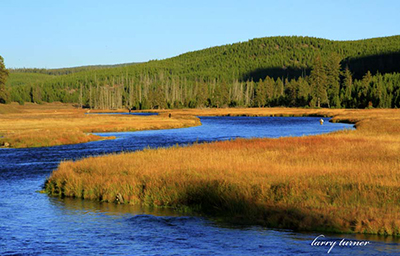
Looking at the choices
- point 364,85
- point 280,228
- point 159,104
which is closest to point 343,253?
point 280,228

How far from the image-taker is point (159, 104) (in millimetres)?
181875

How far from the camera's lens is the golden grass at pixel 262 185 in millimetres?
15469

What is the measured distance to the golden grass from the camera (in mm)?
15469

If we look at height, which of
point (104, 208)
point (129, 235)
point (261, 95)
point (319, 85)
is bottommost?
point (104, 208)

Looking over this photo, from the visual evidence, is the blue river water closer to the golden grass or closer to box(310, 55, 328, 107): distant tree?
the golden grass

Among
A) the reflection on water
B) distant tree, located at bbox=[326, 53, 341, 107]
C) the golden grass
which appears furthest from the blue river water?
distant tree, located at bbox=[326, 53, 341, 107]

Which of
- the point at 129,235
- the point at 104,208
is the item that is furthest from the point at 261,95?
the point at 129,235

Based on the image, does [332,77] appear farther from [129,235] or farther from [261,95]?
[129,235]

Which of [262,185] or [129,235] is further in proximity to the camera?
[262,185]

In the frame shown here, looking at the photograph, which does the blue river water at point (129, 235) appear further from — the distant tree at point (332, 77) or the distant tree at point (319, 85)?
the distant tree at point (332, 77)

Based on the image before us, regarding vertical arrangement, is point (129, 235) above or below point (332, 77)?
below

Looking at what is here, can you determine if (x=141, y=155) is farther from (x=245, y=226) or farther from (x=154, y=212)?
(x=245, y=226)

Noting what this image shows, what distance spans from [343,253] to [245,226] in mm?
4058

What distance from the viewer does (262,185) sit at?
18.2 metres
